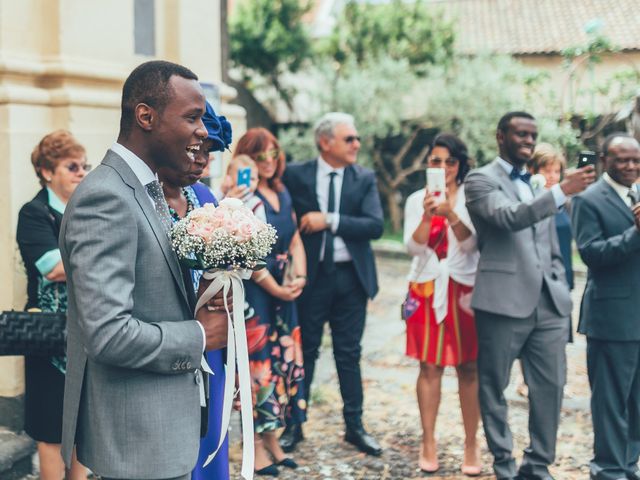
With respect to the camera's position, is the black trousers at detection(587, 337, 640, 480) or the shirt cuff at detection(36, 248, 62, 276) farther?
the black trousers at detection(587, 337, 640, 480)

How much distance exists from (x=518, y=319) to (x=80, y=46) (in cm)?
334

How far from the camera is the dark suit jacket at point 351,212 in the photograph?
562 centimetres

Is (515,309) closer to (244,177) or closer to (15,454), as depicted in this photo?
(244,177)

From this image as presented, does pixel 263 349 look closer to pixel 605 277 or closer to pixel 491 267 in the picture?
pixel 491 267

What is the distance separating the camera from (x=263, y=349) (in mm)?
5195

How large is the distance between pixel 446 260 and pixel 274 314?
120 cm

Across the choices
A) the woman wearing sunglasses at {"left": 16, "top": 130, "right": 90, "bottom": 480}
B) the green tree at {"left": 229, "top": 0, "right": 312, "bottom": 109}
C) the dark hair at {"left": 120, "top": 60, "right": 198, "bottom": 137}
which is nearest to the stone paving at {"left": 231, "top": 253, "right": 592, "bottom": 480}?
the woman wearing sunglasses at {"left": 16, "top": 130, "right": 90, "bottom": 480}

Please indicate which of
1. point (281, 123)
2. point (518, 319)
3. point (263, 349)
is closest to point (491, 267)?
point (518, 319)

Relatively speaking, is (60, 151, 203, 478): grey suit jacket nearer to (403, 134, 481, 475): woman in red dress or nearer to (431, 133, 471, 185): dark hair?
(403, 134, 481, 475): woman in red dress

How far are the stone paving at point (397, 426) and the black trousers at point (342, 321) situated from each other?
1.11 ft

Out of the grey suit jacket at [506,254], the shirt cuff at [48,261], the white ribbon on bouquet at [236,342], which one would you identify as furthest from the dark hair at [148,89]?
the grey suit jacket at [506,254]

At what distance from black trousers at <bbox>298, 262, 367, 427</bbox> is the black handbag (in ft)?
7.22

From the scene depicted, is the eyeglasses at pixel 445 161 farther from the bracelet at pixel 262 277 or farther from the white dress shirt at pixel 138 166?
the white dress shirt at pixel 138 166

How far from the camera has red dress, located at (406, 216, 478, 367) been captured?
5.26 metres
